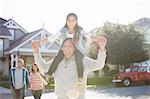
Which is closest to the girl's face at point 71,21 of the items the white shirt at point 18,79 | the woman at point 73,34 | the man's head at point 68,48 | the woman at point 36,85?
the woman at point 73,34

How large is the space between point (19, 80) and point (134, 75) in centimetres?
75

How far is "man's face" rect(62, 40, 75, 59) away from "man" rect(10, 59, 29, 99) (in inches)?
18.9

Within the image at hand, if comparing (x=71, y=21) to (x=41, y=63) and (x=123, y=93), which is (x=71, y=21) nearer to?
(x=41, y=63)

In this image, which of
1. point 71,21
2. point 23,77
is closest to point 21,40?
point 23,77

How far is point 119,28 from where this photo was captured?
Answer: 1839 mm

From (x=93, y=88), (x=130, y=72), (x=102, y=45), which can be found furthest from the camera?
(x=130, y=72)

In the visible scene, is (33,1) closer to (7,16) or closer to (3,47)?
(7,16)

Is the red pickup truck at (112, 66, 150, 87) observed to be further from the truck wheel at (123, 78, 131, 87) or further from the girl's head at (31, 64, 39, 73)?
the girl's head at (31, 64, 39, 73)

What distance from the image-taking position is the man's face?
4.17 feet

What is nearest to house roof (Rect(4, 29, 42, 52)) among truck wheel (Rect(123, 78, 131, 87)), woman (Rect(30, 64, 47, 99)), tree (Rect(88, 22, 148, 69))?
woman (Rect(30, 64, 47, 99))

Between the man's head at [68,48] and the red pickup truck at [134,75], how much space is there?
610mm

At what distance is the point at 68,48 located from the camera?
1.28m

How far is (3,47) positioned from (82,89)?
74 centimetres

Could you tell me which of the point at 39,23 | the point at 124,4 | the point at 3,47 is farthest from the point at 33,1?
the point at 124,4
